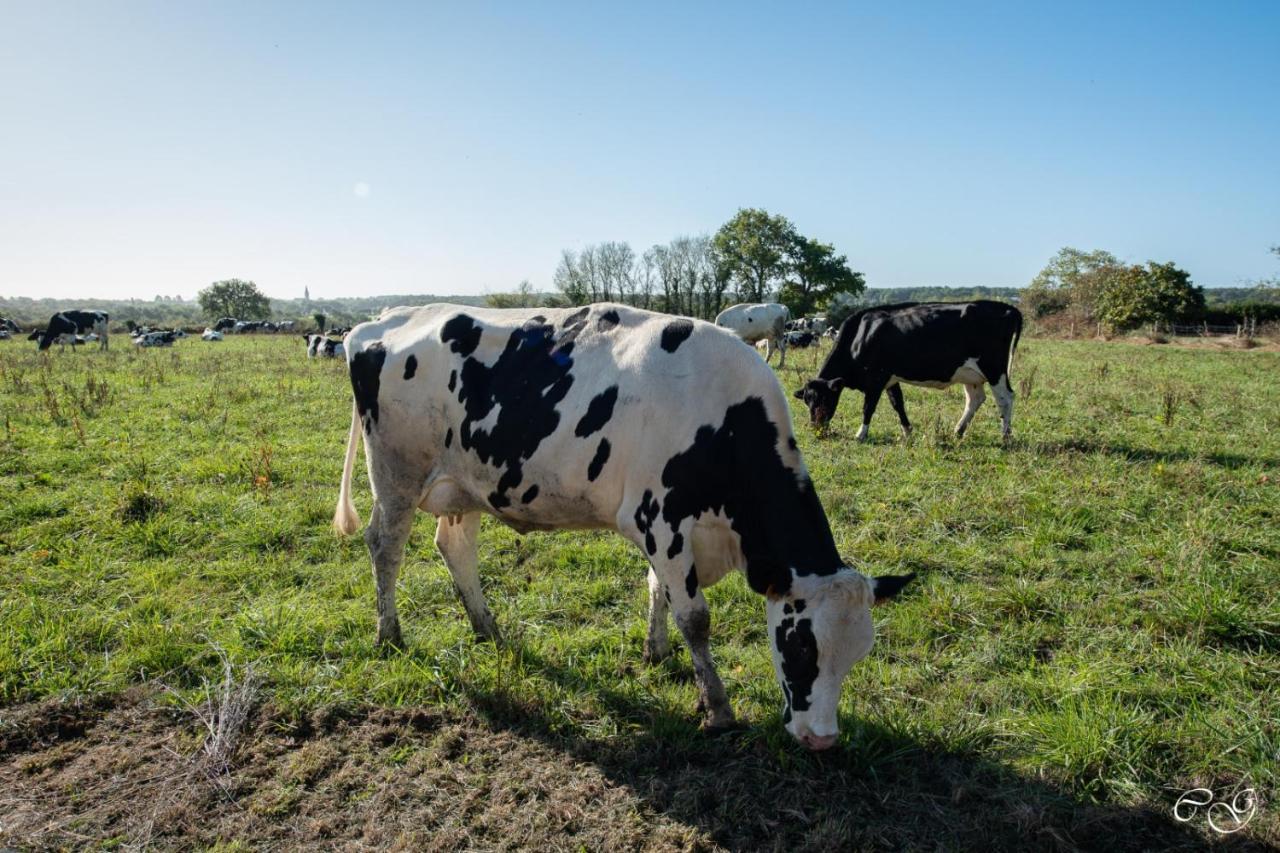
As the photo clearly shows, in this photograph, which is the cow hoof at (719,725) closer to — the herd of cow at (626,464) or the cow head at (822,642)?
the herd of cow at (626,464)

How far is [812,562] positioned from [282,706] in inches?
122

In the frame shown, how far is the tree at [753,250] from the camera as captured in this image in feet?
182

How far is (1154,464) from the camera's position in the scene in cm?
802

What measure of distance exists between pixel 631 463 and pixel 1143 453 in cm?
845

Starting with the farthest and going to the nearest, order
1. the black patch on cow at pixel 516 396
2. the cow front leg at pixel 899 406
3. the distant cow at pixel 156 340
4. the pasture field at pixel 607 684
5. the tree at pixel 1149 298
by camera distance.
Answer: the tree at pixel 1149 298
the distant cow at pixel 156 340
the cow front leg at pixel 899 406
the black patch on cow at pixel 516 396
the pasture field at pixel 607 684

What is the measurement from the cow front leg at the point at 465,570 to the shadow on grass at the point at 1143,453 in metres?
7.74

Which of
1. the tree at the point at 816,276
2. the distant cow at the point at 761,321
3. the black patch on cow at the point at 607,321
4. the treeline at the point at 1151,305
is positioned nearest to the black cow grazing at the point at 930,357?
the black patch on cow at the point at 607,321

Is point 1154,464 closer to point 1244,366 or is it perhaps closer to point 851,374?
point 851,374

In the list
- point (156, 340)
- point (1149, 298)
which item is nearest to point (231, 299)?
point (156, 340)

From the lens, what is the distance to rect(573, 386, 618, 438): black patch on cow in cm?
376

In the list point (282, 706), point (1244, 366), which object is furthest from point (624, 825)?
point (1244, 366)

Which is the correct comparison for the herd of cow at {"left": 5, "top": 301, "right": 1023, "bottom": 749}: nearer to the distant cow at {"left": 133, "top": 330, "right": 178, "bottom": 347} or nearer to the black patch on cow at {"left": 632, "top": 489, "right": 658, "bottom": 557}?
the black patch on cow at {"left": 632, "top": 489, "right": 658, "bottom": 557}

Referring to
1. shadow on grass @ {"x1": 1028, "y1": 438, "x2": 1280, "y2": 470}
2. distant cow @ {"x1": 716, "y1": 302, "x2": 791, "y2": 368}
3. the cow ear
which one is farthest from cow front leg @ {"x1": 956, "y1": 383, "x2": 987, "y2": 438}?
distant cow @ {"x1": 716, "y1": 302, "x2": 791, "y2": 368}

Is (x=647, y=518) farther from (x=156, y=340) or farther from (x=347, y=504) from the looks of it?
(x=156, y=340)
